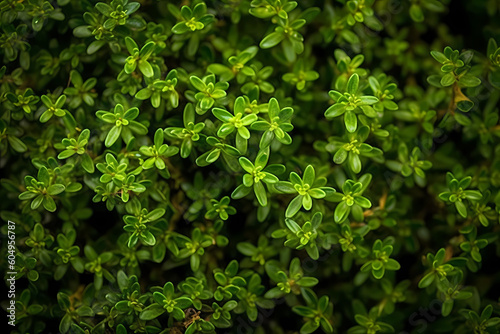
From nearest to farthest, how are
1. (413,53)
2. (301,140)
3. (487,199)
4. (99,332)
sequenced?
(99,332) < (487,199) < (301,140) < (413,53)

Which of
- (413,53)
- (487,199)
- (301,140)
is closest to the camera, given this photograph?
(487,199)

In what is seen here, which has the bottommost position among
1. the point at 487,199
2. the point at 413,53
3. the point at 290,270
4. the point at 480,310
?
the point at 480,310

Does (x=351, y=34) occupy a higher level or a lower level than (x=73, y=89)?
higher

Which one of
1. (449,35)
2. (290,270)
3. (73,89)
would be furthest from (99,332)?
(449,35)

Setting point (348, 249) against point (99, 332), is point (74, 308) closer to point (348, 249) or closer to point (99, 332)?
point (99, 332)

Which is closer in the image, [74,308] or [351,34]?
[74,308]

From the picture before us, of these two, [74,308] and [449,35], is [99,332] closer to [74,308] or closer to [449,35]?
[74,308]

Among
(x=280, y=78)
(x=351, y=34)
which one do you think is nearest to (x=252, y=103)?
(x=280, y=78)
